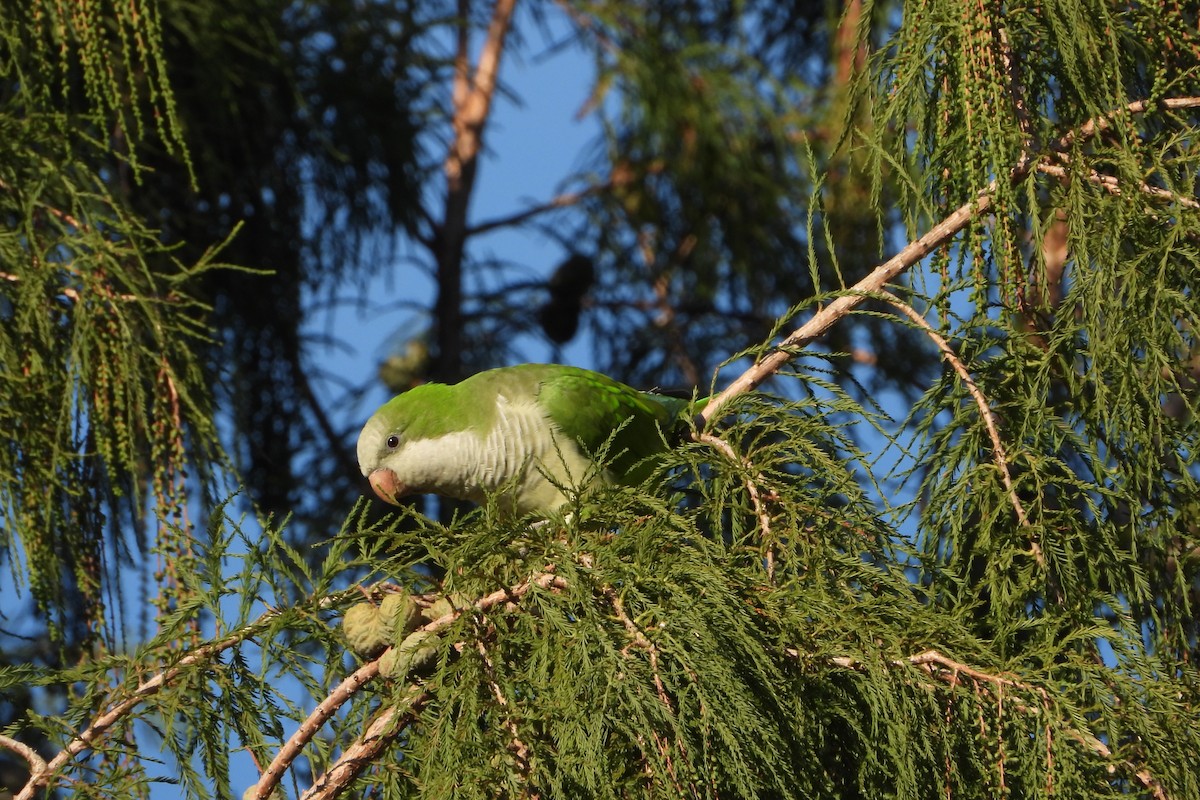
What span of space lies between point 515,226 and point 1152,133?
14.1 ft

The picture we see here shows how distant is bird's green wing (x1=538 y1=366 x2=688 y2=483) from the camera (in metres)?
3.23

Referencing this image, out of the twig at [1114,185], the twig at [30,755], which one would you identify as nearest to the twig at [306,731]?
the twig at [30,755]

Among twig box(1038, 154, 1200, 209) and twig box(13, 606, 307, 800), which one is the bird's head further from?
twig box(1038, 154, 1200, 209)

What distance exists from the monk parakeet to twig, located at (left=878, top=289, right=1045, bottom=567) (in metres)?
1.14

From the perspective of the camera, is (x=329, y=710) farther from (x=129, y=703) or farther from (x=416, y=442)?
(x=416, y=442)

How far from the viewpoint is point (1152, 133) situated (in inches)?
90.0

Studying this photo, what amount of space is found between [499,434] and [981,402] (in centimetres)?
147

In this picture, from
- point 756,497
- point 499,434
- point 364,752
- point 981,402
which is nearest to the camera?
point 364,752

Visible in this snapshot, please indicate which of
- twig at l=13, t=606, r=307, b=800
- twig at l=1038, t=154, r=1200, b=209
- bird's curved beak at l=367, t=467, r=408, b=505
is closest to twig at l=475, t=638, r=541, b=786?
twig at l=13, t=606, r=307, b=800

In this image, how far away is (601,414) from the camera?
128 inches

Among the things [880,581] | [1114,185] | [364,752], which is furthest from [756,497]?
[1114,185]

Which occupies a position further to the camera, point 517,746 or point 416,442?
point 416,442

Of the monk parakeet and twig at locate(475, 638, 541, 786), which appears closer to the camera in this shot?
twig at locate(475, 638, 541, 786)

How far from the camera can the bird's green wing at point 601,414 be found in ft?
10.6
